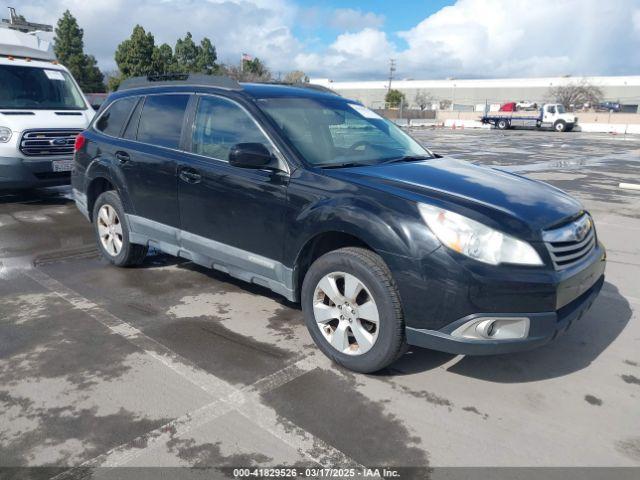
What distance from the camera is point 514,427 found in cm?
290

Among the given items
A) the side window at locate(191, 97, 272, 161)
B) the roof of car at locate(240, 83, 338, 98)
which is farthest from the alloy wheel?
the roof of car at locate(240, 83, 338, 98)

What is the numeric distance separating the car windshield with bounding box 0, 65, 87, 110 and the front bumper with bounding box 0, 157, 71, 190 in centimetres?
114

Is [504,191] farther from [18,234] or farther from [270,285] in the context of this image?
[18,234]

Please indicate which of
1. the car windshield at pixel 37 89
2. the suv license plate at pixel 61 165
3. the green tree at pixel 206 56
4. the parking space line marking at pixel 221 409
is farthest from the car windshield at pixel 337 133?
the green tree at pixel 206 56

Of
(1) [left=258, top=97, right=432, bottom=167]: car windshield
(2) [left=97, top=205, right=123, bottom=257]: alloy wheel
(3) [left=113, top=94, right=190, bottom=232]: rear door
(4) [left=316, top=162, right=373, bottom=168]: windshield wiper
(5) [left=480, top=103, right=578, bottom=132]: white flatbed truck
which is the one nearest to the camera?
(4) [left=316, top=162, right=373, bottom=168]: windshield wiper

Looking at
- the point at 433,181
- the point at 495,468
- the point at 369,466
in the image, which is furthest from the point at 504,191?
the point at 369,466

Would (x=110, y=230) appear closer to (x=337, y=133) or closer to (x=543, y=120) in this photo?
(x=337, y=133)

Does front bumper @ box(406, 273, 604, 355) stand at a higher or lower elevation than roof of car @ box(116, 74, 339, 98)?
lower

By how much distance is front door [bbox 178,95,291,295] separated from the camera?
378 cm

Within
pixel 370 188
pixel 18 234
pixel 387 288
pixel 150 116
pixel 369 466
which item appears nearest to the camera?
pixel 369 466

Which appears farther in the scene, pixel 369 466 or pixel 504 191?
pixel 504 191

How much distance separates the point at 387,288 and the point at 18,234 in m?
5.65

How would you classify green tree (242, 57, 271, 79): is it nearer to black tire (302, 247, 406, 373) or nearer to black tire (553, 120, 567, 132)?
black tire (553, 120, 567, 132)

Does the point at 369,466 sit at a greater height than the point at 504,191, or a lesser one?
lesser
